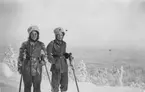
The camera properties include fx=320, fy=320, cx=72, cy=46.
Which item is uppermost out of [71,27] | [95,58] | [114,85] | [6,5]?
[6,5]

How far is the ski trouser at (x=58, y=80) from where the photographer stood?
9.65 feet

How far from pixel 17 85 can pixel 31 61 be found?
0.87m

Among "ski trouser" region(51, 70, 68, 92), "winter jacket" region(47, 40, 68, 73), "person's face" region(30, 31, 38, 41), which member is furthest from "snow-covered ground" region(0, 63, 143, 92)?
"person's face" region(30, 31, 38, 41)

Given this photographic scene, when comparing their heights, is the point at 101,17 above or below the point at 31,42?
above

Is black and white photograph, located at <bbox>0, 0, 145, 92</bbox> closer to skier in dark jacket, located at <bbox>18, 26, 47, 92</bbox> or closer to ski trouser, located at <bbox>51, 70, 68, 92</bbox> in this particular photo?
ski trouser, located at <bbox>51, 70, 68, 92</bbox>

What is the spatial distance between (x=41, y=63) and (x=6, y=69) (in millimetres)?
1109

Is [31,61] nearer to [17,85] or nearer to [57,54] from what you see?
[57,54]

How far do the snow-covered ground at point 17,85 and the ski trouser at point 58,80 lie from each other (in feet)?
0.94

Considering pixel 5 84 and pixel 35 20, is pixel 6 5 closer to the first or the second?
pixel 35 20

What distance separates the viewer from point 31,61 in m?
2.70

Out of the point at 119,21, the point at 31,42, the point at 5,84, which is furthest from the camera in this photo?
the point at 119,21

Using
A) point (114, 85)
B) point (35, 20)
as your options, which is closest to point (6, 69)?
point (35, 20)

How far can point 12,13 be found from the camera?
407 cm

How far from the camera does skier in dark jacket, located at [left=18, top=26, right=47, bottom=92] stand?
106 inches
